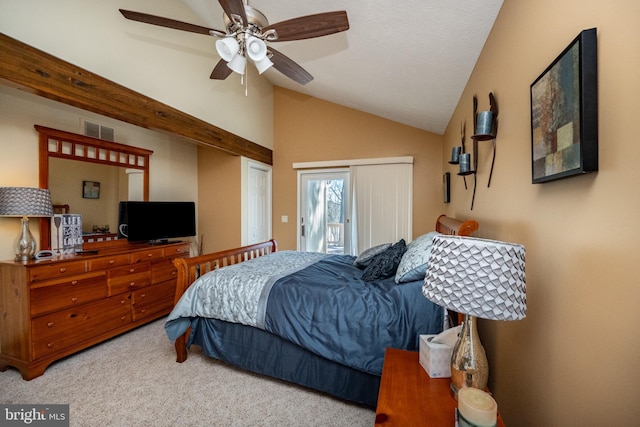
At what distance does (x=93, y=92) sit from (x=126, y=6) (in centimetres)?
94

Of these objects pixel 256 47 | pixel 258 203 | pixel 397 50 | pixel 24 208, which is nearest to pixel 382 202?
pixel 258 203

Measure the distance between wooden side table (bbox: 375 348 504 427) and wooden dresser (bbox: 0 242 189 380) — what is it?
2674 millimetres

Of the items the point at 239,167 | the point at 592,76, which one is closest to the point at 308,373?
the point at 592,76

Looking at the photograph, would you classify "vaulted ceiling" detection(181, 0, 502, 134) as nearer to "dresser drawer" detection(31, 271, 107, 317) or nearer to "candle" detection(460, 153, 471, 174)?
"candle" detection(460, 153, 471, 174)

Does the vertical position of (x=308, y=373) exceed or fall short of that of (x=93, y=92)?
it falls short

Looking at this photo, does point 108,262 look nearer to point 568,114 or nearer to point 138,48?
point 138,48

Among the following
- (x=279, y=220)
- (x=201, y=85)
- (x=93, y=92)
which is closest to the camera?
(x=93, y=92)

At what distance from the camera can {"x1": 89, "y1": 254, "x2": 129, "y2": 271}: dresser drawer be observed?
2.58 m

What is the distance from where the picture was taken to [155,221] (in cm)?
348

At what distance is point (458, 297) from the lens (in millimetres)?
861

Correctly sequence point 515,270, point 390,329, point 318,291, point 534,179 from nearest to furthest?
point 515,270 < point 534,179 < point 390,329 < point 318,291

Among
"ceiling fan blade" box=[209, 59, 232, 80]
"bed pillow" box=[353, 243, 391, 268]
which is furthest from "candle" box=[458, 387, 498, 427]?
"ceiling fan blade" box=[209, 59, 232, 80]

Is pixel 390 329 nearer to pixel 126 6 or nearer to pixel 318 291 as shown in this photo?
pixel 318 291

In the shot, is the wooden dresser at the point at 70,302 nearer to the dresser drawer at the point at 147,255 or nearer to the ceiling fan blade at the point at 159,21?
the dresser drawer at the point at 147,255
